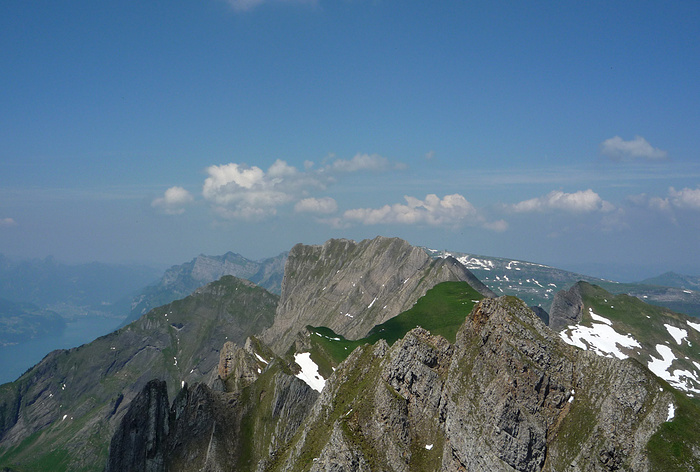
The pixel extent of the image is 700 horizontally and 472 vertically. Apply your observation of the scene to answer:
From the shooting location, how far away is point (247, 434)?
93.3 m

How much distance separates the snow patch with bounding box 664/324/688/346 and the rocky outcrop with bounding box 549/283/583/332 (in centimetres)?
3186

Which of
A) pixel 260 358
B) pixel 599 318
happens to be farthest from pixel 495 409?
pixel 599 318

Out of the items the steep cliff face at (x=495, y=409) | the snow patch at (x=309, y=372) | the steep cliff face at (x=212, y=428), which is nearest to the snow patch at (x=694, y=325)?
the snow patch at (x=309, y=372)

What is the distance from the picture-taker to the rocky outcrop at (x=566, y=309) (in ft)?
594

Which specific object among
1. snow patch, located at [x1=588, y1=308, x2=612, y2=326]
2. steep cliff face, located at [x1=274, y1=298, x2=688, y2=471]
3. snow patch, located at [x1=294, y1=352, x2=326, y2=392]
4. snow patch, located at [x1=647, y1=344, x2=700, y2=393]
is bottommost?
snow patch, located at [x1=647, y1=344, x2=700, y2=393]

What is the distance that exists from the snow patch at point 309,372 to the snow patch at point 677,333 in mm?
140754

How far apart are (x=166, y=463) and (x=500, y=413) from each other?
71.7 meters

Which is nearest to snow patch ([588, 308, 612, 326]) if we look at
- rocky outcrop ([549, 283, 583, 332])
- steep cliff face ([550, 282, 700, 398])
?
steep cliff face ([550, 282, 700, 398])

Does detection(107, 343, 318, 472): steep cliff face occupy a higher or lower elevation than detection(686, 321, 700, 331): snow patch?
higher

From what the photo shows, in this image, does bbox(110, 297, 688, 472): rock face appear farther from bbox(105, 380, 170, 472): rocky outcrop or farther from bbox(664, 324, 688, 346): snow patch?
bbox(664, 324, 688, 346): snow patch

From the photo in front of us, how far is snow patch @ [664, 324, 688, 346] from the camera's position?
170250mm

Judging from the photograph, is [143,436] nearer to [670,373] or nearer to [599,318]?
[670,373]

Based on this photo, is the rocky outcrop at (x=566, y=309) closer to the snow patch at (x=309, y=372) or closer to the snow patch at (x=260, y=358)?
the snow patch at (x=309, y=372)

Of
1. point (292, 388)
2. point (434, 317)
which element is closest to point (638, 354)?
point (434, 317)
